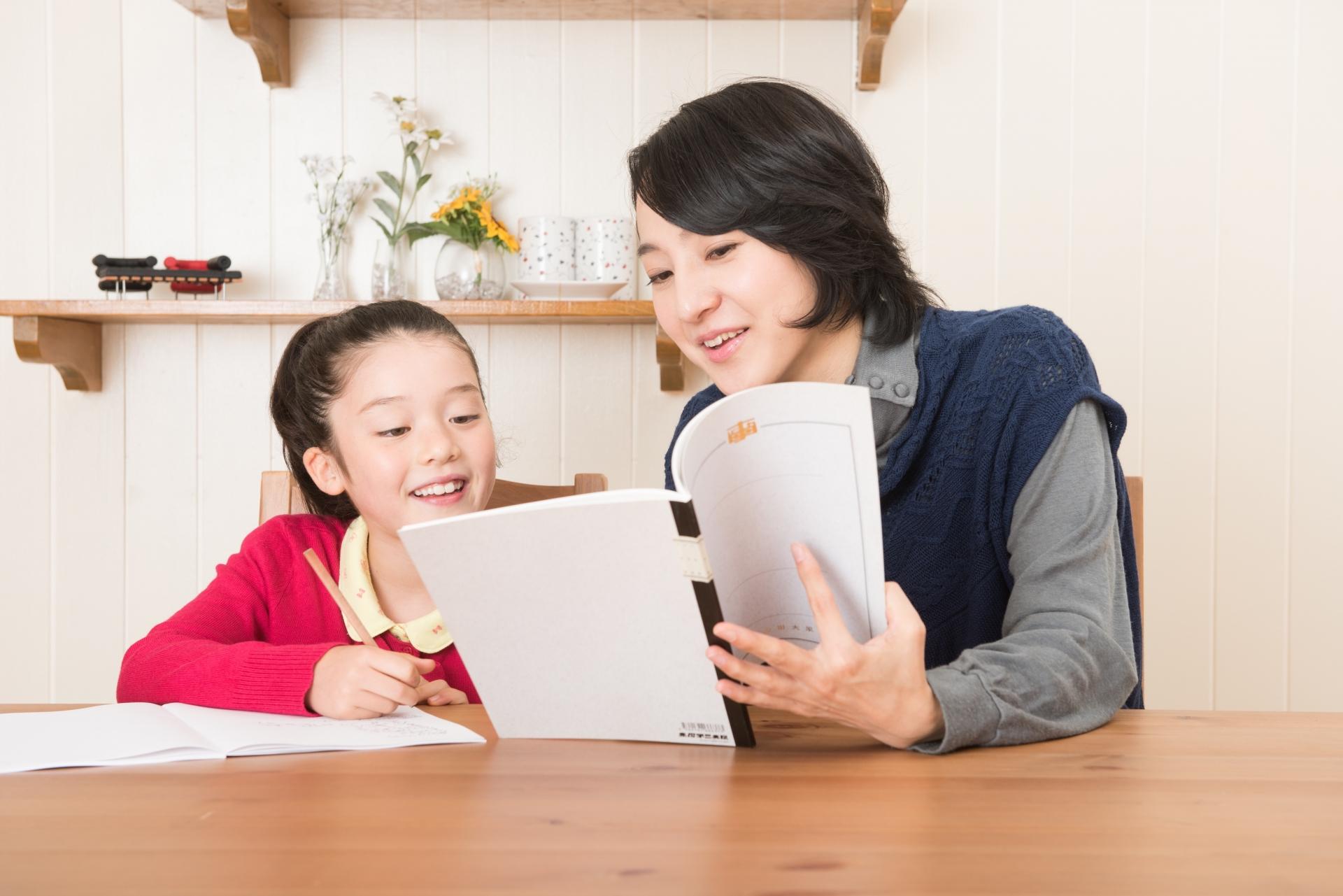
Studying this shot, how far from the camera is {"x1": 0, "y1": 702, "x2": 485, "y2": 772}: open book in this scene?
791mm

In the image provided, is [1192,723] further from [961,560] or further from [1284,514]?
[1284,514]

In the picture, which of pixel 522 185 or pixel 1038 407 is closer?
pixel 1038 407

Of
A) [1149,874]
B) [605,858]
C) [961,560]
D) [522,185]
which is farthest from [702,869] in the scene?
[522,185]

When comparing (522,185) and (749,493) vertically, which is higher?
(522,185)

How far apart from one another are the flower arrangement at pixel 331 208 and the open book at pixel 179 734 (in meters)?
1.15

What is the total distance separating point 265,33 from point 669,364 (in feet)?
2.90

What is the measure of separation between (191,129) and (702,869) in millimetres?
1915

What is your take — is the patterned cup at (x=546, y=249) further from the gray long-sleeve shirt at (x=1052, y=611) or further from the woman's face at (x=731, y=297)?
the gray long-sleeve shirt at (x=1052, y=611)

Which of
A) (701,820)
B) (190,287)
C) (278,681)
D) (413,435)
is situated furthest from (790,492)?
(190,287)

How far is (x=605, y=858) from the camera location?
57cm

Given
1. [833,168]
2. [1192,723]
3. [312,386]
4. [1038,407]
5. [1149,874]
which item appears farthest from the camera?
[312,386]

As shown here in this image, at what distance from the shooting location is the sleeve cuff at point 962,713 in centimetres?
77

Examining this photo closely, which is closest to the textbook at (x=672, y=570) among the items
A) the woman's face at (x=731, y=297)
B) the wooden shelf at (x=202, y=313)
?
the woman's face at (x=731, y=297)

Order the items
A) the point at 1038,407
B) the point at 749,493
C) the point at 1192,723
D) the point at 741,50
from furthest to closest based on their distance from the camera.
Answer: the point at 741,50, the point at 1038,407, the point at 1192,723, the point at 749,493
